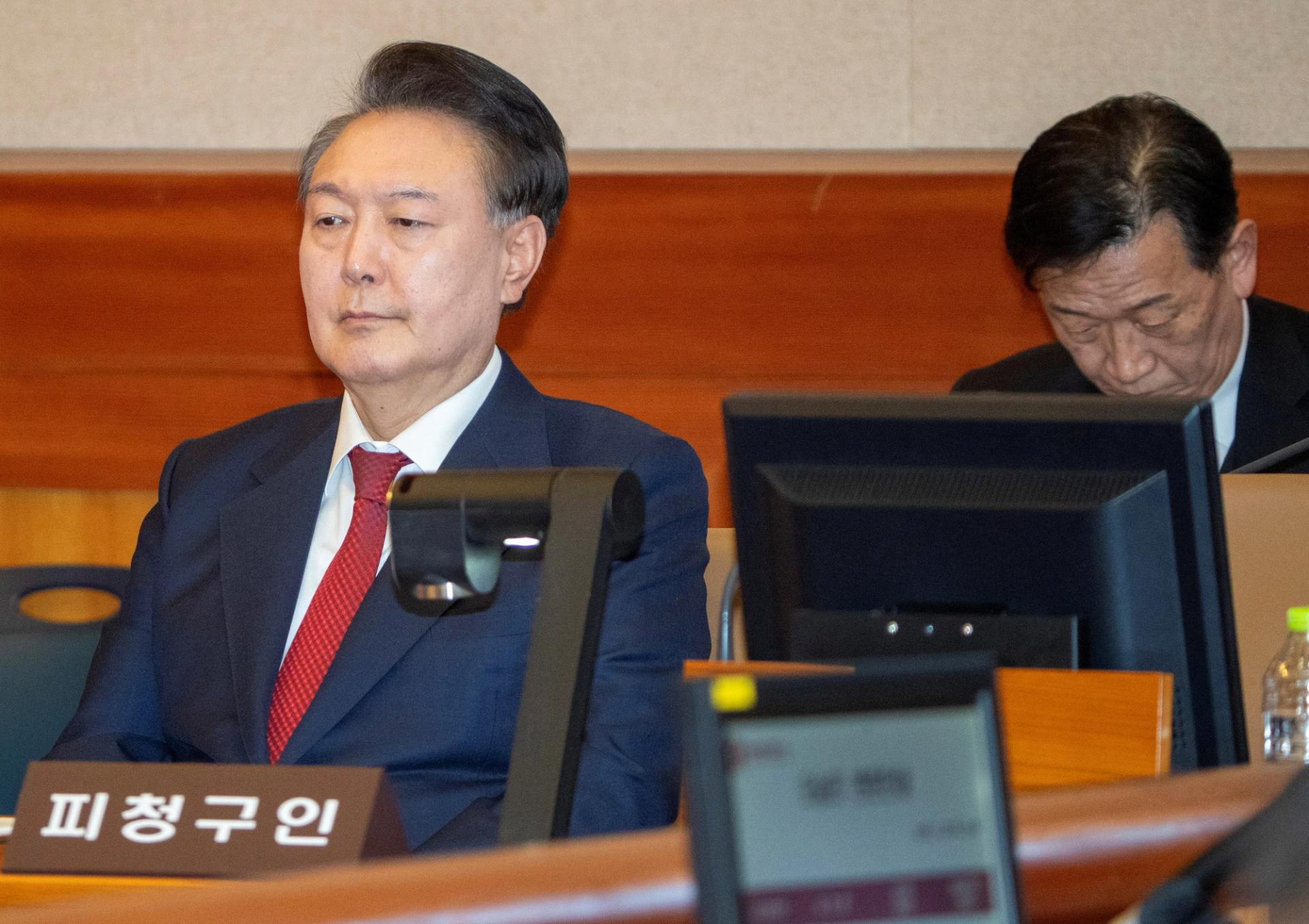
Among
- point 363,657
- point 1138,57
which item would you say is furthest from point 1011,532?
point 1138,57

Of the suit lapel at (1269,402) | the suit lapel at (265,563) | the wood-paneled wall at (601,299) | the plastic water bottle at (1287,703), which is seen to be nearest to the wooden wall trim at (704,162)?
the wood-paneled wall at (601,299)

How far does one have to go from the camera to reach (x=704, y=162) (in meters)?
2.85

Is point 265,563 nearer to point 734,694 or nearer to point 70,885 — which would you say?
point 70,885

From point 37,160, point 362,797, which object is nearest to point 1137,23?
point 37,160

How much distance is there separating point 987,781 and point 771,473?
0.59 m

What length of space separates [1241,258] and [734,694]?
2091mm

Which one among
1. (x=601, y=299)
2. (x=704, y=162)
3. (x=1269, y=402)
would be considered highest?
(x=704, y=162)

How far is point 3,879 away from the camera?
95 cm

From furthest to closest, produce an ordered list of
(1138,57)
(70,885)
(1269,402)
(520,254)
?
(1138,57)
(1269,402)
(520,254)
(70,885)

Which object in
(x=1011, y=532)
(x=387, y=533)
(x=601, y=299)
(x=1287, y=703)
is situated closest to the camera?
(x=1011, y=532)

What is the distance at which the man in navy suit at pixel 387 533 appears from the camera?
5.30ft

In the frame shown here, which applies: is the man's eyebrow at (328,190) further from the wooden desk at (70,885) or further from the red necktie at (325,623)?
the wooden desk at (70,885)

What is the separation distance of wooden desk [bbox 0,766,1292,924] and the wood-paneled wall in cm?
213

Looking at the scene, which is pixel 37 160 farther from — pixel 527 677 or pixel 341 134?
pixel 527 677
